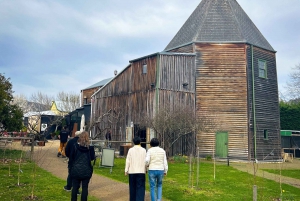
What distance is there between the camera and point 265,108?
22.8 meters

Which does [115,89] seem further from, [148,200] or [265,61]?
[148,200]

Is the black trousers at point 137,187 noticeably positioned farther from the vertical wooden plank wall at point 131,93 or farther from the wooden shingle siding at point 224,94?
the wooden shingle siding at point 224,94

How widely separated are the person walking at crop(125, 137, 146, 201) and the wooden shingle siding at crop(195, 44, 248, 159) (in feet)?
49.1

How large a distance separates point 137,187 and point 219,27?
65.7 ft

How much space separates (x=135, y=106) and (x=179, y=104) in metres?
3.69

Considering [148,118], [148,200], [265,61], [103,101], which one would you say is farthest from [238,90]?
[148,200]

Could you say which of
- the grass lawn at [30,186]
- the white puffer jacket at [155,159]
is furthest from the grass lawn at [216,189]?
the grass lawn at [30,186]

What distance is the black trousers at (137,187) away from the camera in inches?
267

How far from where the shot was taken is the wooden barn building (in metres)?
21.2

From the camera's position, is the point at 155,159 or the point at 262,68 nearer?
the point at 155,159

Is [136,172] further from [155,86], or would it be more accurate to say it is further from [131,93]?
[131,93]

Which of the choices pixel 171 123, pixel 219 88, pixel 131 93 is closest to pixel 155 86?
pixel 131 93

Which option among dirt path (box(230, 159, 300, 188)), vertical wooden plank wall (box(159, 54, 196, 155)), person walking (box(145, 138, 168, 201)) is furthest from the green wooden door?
person walking (box(145, 138, 168, 201))

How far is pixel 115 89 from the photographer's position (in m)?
24.9
